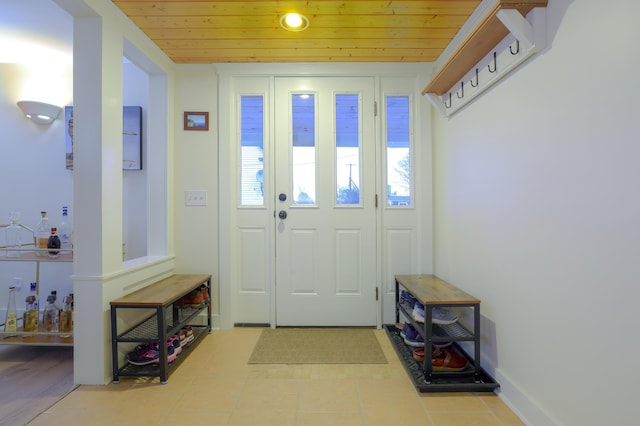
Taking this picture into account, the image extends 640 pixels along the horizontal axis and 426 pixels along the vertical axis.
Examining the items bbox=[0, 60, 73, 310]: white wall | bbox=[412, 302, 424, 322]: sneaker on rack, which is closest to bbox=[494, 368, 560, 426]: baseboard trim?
bbox=[412, 302, 424, 322]: sneaker on rack

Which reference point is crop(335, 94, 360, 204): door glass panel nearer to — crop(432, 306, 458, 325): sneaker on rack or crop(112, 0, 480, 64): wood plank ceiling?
crop(112, 0, 480, 64): wood plank ceiling

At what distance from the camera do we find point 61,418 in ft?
4.88

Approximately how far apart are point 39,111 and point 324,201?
2446 millimetres

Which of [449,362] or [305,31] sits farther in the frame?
[305,31]

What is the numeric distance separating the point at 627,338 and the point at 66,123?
145 inches

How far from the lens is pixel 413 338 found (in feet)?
6.86

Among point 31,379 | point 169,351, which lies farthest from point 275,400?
point 31,379

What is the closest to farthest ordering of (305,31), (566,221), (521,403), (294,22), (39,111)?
(566,221) → (521,403) → (294,22) → (305,31) → (39,111)

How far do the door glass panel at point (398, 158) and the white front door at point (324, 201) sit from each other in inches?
6.3

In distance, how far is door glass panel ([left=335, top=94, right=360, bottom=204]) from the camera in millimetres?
2617

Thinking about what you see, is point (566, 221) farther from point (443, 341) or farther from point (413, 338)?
point (413, 338)

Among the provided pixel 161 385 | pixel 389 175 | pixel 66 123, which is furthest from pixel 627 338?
pixel 66 123

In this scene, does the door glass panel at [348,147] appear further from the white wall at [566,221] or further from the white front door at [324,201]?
the white wall at [566,221]

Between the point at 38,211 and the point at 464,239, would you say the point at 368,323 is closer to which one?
the point at 464,239
